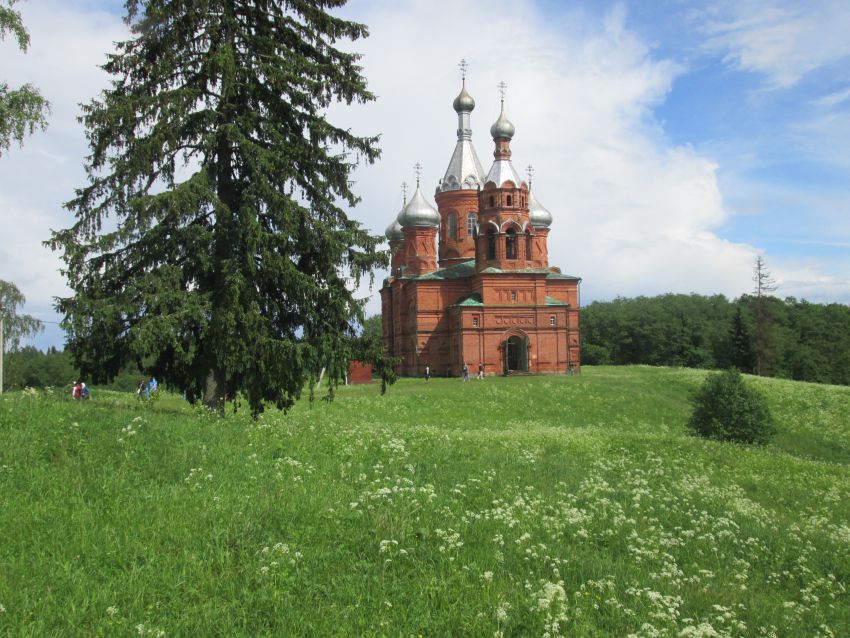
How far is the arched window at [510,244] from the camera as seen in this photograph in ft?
144

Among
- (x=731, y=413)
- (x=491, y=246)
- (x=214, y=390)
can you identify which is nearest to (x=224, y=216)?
(x=214, y=390)

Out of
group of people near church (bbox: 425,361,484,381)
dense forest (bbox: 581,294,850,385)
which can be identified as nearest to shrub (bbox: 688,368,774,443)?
group of people near church (bbox: 425,361,484,381)

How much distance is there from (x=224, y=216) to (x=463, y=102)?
44522 millimetres

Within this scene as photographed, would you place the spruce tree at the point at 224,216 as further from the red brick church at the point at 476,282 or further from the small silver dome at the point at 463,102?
the small silver dome at the point at 463,102

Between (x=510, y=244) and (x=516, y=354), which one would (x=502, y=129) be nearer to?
(x=510, y=244)

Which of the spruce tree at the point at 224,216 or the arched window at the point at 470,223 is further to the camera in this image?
the arched window at the point at 470,223

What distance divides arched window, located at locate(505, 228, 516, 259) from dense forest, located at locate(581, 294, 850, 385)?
104 feet

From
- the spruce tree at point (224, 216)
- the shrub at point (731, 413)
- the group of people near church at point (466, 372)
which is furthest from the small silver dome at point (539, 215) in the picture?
the spruce tree at point (224, 216)

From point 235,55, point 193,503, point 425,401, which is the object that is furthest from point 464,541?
point 425,401

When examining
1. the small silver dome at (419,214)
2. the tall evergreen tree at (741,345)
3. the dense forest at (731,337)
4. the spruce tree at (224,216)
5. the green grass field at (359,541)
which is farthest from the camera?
the dense forest at (731,337)

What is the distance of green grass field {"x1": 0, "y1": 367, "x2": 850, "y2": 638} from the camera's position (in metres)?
5.36

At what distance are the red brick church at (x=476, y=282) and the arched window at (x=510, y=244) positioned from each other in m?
0.06

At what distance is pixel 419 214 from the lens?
50.3 metres

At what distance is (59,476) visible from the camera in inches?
284
